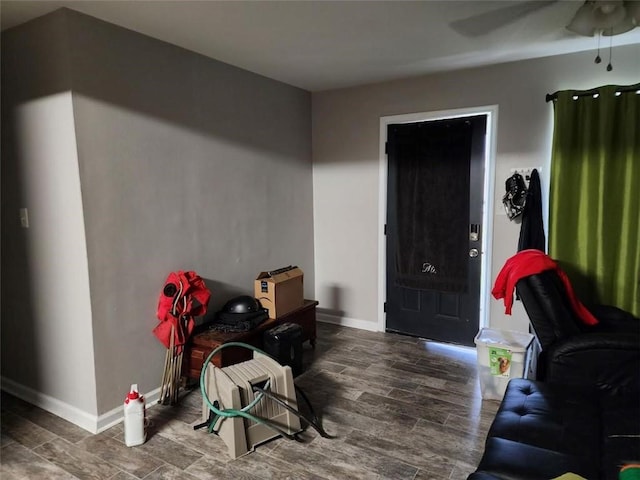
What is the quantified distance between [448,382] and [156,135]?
8.91 feet

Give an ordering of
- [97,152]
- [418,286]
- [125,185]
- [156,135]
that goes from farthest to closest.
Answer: [418,286] < [156,135] < [125,185] < [97,152]

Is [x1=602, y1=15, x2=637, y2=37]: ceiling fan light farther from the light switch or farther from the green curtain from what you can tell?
the light switch

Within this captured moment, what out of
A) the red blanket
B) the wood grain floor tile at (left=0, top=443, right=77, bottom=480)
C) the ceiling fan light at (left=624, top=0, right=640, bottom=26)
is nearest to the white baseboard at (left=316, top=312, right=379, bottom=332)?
the red blanket

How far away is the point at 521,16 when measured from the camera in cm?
249

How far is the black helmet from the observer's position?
3217 millimetres

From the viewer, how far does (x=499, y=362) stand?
285 centimetres

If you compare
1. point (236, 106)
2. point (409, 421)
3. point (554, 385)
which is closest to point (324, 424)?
point (409, 421)

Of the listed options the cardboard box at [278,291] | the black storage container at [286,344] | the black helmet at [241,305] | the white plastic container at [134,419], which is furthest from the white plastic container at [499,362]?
the white plastic container at [134,419]

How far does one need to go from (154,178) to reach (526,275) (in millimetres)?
2452

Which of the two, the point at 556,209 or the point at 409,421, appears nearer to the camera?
the point at 409,421

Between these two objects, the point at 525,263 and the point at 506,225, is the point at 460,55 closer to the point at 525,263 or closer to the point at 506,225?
the point at 506,225

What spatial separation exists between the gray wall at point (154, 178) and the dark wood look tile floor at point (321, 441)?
35cm

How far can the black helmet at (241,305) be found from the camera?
10.6 ft

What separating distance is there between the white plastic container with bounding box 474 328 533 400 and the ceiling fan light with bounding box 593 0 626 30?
6.32 feet
